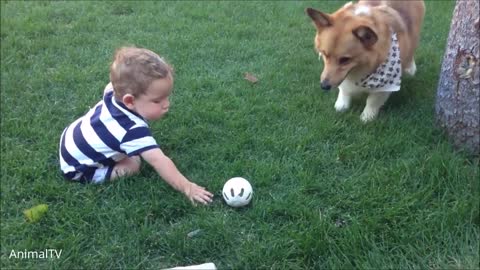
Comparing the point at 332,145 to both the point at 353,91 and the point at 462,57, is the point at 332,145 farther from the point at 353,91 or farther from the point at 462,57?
the point at 462,57

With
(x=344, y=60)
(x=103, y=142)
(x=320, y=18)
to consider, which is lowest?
(x=103, y=142)

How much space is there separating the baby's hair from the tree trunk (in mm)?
1831

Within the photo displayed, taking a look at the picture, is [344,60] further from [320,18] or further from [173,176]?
[173,176]

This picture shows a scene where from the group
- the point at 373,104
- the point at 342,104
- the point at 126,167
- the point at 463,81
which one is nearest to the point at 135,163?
the point at 126,167

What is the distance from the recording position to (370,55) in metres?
3.81

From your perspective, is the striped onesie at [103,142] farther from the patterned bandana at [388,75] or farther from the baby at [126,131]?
the patterned bandana at [388,75]

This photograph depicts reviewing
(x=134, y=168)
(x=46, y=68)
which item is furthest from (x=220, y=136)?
(x=46, y=68)

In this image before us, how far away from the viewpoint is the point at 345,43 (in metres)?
3.76

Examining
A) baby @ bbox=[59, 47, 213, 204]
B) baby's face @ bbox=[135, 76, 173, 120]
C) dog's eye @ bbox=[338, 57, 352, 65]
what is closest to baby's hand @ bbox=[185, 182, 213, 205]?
baby @ bbox=[59, 47, 213, 204]

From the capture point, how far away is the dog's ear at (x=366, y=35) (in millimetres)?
3660

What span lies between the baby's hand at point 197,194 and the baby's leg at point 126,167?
0.40 meters

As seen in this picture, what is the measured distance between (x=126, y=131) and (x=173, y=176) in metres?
0.37

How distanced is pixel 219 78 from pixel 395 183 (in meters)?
1.97

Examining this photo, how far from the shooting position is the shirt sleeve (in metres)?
Answer: 3.07
